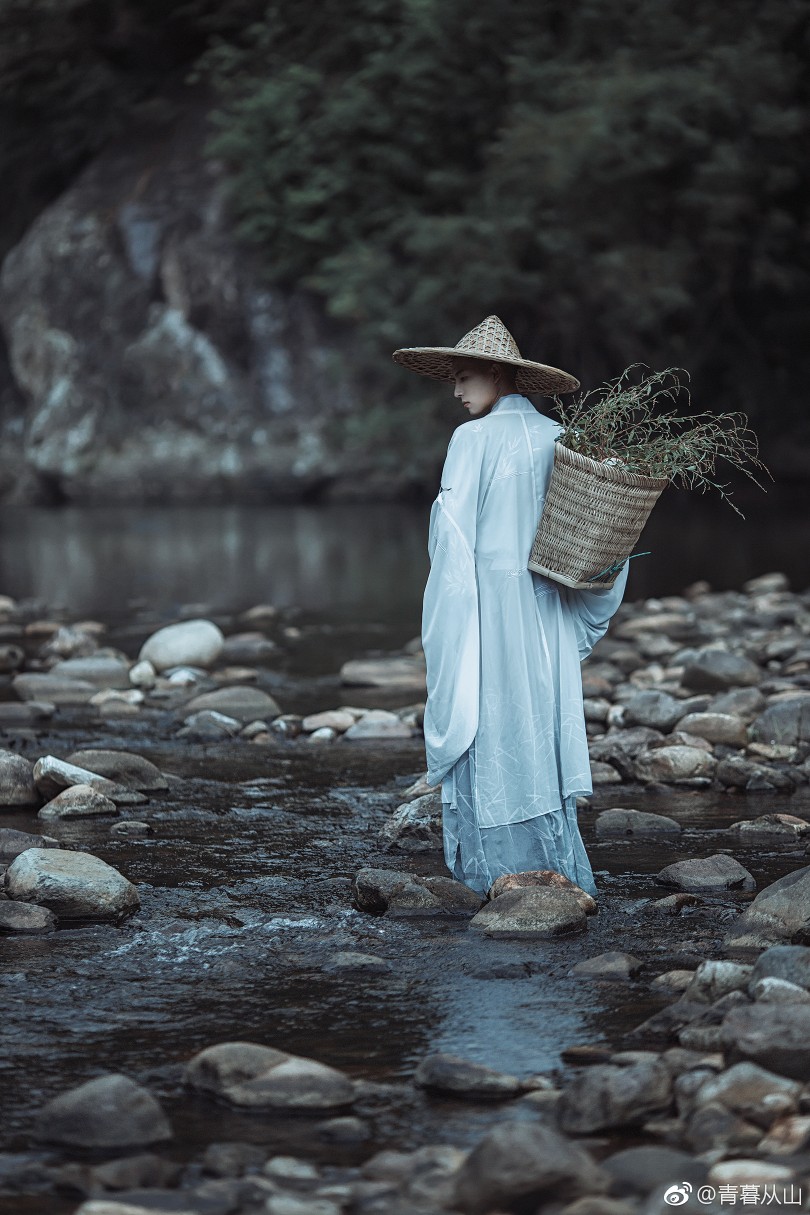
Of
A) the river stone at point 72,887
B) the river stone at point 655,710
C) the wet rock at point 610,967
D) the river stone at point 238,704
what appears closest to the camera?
the wet rock at point 610,967

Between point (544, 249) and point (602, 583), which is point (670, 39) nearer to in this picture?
point (544, 249)

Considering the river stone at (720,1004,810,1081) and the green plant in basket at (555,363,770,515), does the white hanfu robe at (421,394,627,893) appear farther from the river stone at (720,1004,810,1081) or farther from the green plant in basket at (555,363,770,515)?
the river stone at (720,1004,810,1081)

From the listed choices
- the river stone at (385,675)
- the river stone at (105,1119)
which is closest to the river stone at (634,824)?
the river stone at (105,1119)

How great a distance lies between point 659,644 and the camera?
9.14 metres

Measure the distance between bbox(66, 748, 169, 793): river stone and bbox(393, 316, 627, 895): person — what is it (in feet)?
5.70

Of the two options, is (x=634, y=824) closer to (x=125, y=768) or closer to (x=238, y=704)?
(x=125, y=768)

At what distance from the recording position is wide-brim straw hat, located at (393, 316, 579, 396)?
14.1 feet

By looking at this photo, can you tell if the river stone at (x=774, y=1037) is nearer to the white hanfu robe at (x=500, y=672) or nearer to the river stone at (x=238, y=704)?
the white hanfu robe at (x=500, y=672)

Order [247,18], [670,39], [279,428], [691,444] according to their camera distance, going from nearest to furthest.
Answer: [691,444] < [670,39] < [279,428] < [247,18]

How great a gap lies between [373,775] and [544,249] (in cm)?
1527

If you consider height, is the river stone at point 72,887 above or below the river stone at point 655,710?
above

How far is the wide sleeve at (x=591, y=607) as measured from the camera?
443 centimetres

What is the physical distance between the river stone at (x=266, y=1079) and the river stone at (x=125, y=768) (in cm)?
279

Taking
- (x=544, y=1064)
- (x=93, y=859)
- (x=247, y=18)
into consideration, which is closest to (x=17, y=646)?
(x=93, y=859)
